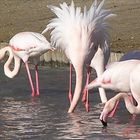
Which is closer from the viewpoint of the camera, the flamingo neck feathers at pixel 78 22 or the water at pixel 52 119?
the water at pixel 52 119

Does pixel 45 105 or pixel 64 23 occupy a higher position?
pixel 64 23

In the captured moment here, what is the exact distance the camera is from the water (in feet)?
28.8

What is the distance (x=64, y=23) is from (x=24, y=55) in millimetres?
3193

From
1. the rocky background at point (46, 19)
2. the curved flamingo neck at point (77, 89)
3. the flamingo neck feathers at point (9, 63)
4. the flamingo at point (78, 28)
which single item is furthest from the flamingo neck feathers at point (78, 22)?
the rocky background at point (46, 19)

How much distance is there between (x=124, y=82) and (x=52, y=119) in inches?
42.8

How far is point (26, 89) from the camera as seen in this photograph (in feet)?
43.3

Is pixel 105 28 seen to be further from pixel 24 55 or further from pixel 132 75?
pixel 24 55

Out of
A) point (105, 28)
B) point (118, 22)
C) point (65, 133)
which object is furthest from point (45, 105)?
point (118, 22)

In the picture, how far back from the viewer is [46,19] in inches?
977

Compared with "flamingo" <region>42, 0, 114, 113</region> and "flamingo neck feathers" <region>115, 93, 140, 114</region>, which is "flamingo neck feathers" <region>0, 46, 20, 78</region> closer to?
"flamingo" <region>42, 0, 114, 113</region>

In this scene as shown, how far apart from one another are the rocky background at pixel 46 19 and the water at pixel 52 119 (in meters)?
5.11

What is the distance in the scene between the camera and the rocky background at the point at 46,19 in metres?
19.5

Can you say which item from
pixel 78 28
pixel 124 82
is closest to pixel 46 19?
pixel 78 28

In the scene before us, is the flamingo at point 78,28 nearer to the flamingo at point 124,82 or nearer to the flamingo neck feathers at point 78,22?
the flamingo neck feathers at point 78,22
